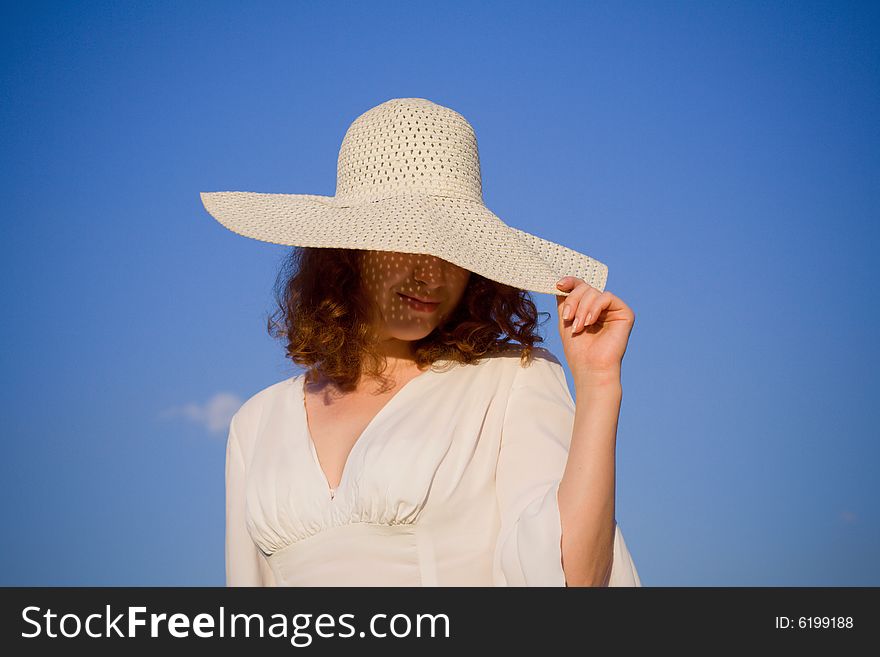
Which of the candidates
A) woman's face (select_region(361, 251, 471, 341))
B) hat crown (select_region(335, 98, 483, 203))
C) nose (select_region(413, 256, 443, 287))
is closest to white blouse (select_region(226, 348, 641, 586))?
woman's face (select_region(361, 251, 471, 341))

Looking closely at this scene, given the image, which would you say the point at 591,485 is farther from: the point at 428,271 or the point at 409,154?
the point at 409,154

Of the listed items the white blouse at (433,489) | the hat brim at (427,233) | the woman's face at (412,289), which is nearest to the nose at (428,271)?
the woman's face at (412,289)

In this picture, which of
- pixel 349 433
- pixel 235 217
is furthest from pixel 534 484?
pixel 235 217

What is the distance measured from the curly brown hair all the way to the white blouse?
0.20 ft

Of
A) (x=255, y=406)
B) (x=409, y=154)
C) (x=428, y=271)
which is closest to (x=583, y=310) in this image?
(x=428, y=271)

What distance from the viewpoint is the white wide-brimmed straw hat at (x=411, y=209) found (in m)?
2.13

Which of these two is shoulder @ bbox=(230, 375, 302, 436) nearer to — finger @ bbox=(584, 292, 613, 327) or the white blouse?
the white blouse

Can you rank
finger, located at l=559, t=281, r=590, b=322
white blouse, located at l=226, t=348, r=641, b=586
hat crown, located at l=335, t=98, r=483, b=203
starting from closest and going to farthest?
finger, located at l=559, t=281, r=590, b=322 < white blouse, located at l=226, t=348, r=641, b=586 < hat crown, located at l=335, t=98, r=483, b=203

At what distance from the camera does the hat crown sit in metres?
2.34

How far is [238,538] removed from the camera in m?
2.49

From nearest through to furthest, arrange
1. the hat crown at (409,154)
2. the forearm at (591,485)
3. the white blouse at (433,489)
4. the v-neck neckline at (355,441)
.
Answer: the forearm at (591,485)
the white blouse at (433,489)
the v-neck neckline at (355,441)
the hat crown at (409,154)

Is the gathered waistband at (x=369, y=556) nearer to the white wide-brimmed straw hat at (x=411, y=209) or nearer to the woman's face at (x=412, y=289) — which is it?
the woman's face at (x=412, y=289)

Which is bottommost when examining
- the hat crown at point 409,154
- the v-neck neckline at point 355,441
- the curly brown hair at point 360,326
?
the v-neck neckline at point 355,441
